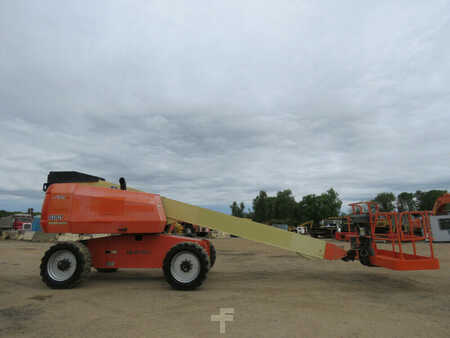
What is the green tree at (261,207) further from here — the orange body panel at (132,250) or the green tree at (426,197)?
the orange body panel at (132,250)

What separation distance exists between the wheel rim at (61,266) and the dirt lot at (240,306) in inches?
15.9

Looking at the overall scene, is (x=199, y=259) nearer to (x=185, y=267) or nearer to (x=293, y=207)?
(x=185, y=267)

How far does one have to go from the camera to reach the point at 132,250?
7.73 meters

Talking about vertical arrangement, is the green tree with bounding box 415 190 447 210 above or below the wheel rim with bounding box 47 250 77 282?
above

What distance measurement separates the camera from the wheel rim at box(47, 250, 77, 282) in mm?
7145

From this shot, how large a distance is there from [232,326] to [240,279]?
3.87 m

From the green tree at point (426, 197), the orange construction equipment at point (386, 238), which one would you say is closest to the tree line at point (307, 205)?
the green tree at point (426, 197)

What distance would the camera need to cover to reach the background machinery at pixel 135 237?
23.2ft

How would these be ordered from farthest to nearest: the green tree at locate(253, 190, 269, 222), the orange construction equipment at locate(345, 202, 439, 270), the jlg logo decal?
the green tree at locate(253, 190, 269, 222) < the jlg logo decal < the orange construction equipment at locate(345, 202, 439, 270)

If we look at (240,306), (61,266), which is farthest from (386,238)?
(61,266)

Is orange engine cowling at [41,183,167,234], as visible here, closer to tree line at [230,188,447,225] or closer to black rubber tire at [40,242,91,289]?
black rubber tire at [40,242,91,289]

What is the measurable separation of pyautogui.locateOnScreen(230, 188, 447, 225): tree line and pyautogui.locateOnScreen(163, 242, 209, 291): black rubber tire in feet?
216
